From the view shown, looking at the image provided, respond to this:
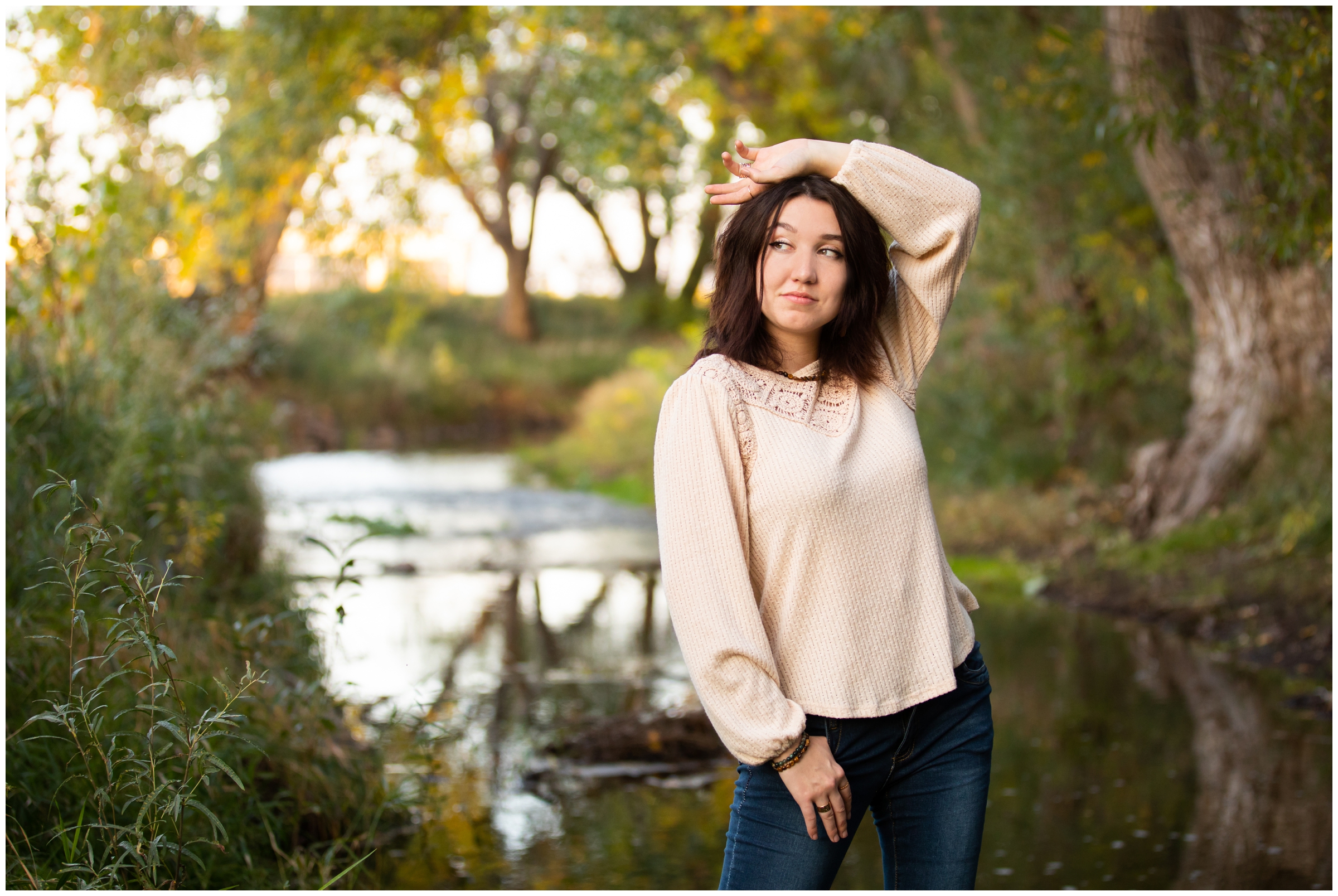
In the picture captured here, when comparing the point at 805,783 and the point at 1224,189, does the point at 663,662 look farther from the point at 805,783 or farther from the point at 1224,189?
the point at 805,783

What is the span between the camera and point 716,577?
2.11m

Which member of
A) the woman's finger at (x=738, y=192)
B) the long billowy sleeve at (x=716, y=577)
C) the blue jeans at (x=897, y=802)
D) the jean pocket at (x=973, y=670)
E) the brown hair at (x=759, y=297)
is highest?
the woman's finger at (x=738, y=192)

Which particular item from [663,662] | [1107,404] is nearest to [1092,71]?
[1107,404]

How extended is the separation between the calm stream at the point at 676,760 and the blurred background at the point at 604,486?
0.09 feet

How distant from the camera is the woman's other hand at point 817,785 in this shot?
6.87 ft

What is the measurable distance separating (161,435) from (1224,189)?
5915 millimetres

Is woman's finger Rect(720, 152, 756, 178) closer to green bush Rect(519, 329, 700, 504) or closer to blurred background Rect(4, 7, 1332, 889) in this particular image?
blurred background Rect(4, 7, 1332, 889)

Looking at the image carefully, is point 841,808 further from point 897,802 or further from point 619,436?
point 619,436

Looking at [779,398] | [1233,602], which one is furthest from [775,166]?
[1233,602]

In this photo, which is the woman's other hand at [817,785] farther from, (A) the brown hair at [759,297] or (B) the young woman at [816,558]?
(A) the brown hair at [759,297]

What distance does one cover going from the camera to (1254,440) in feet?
26.3

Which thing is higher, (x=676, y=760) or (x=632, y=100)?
(x=632, y=100)

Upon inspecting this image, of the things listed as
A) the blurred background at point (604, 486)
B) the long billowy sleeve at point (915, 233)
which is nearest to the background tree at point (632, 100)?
the blurred background at point (604, 486)

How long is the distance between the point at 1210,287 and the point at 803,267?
6468 millimetres
